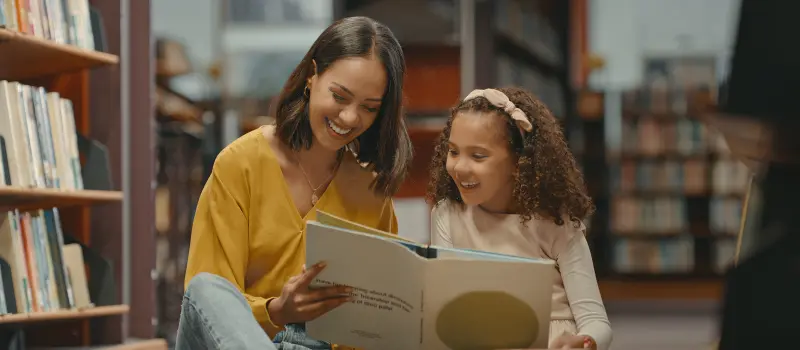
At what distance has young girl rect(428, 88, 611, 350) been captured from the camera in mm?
1718

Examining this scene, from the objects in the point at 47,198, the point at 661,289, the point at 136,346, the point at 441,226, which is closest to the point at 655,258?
the point at 661,289

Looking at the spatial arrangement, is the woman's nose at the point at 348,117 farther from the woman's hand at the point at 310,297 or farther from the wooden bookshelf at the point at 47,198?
the wooden bookshelf at the point at 47,198

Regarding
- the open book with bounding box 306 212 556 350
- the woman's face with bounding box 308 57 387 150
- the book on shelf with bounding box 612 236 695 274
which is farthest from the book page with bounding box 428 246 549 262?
the book on shelf with bounding box 612 236 695 274

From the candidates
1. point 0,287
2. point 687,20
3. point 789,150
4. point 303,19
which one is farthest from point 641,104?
point 789,150

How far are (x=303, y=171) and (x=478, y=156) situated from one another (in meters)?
0.38

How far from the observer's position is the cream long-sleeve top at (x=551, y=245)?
168cm

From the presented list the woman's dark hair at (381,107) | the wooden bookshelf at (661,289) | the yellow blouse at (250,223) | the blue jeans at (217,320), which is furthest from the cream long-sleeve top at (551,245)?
the wooden bookshelf at (661,289)

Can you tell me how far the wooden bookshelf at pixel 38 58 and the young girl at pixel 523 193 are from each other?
133 cm

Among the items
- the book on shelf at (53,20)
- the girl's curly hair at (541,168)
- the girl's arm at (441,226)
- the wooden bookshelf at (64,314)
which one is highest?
the book on shelf at (53,20)

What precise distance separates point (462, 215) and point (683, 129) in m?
7.15

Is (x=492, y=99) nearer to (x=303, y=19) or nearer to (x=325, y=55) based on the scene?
(x=325, y=55)

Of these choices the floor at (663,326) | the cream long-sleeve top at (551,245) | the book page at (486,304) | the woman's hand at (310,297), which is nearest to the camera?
the book page at (486,304)

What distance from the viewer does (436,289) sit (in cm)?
145

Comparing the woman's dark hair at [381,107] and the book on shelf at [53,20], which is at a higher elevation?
the book on shelf at [53,20]
